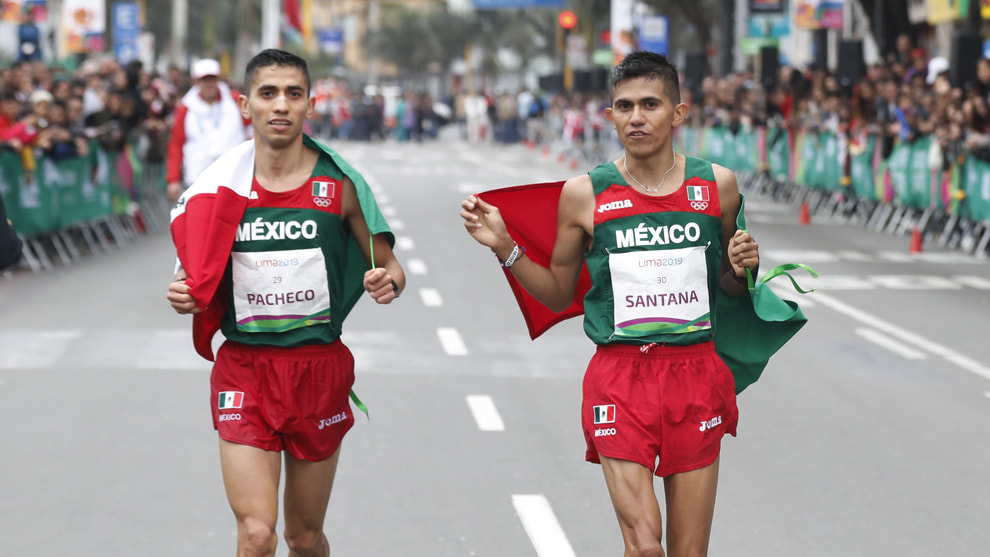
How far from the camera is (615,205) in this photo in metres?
4.98

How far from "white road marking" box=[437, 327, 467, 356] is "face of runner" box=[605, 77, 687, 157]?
6.62m

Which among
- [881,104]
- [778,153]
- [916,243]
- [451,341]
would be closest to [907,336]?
[451,341]

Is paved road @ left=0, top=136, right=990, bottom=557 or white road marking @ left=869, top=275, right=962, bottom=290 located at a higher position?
paved road @ left=0, top=136, right=990, bottom=557

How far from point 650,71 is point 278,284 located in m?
1.28

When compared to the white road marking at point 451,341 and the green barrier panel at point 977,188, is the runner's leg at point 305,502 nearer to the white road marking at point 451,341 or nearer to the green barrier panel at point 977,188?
the white road marking at point 451,341

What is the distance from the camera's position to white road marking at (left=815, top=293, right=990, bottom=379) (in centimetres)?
1129

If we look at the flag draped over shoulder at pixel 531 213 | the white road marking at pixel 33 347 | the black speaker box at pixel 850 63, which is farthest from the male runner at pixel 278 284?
the black speaker box at pixel 850 63

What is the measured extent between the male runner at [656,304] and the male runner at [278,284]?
46 centimetres

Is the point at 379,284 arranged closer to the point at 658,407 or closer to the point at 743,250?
the point at 658,407

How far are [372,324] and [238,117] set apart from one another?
2015mm

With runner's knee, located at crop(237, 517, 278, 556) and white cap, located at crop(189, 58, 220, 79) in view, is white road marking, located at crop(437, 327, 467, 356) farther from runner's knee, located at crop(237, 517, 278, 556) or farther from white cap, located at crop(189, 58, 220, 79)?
runner's knee, located at crop(237, 517, 278, 556)

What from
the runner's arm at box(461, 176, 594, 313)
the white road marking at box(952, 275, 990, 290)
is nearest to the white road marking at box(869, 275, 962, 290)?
the white road marking at box(952, 275, 990, 290)

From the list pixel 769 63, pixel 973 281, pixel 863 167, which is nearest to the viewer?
pixel 973 281

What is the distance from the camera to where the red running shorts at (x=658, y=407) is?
4.91 m
